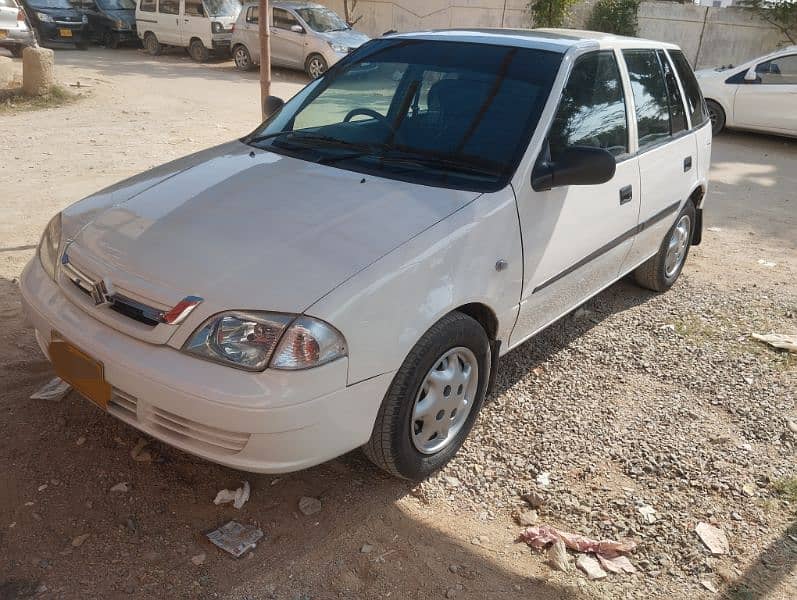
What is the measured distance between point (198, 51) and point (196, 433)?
18.6 meters

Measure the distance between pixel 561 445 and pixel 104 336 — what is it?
2.08 metres

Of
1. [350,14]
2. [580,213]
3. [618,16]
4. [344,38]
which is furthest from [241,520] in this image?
[350,14]

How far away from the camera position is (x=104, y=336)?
100 inches

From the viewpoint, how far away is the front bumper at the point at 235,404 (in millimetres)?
2301

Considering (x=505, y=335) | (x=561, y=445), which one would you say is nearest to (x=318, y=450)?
(x=505, y=335)

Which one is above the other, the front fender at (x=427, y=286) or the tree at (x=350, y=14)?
the tree at (x=350, y=14)

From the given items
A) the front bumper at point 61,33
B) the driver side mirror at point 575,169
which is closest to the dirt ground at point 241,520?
the driver side mirror at point 575,169

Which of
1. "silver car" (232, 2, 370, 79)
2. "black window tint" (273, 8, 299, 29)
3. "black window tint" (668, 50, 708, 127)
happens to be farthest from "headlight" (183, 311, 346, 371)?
"black window tint" (273, 8, 299, 29)

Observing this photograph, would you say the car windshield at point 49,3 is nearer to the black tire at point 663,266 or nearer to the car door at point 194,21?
the car door at point 194,21

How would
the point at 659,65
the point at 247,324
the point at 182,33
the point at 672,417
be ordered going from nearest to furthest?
the point at 247,324
the point at 672,417
the point at 659,65
the point at 182,33

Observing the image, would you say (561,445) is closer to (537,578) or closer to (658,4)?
(537,578)

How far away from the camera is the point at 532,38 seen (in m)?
3.68

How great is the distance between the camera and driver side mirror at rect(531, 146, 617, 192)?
3082 millimetres

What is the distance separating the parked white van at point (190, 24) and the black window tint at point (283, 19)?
242 cm
